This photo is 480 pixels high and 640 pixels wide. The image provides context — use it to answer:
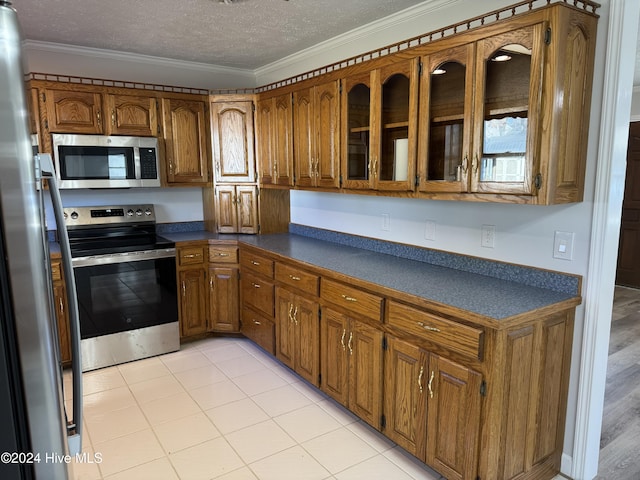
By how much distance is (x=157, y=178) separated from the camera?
12.1ft

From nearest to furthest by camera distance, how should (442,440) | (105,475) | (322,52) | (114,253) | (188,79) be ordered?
(442,440), (105,475), (114,253), (322,52), (188,79)

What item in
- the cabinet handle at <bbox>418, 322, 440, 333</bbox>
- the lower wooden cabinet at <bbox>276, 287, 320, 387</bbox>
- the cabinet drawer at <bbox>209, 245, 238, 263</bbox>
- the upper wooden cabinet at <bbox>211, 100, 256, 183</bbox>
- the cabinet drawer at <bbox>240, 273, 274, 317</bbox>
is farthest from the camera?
the upper wooden cabinet at <bbox>211, 100, 256, 183</bbox>

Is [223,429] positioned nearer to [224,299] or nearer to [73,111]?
[224,299]

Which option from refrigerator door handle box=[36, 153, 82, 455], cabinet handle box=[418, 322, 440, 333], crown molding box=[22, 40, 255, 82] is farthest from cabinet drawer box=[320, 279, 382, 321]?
crown molding box=[22, 40, 255, 82]

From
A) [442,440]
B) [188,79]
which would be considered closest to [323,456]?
[442,440]

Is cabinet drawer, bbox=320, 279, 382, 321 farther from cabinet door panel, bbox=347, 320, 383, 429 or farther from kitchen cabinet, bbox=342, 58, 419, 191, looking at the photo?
kitchen cabinet, bbox=342, 58, 419, 191

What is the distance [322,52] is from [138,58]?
1647mm

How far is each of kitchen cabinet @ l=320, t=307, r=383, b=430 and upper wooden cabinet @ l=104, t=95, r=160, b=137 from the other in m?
2.25

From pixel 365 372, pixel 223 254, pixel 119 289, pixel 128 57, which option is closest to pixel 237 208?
pixel 223 254

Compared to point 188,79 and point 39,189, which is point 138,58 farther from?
point 39,189

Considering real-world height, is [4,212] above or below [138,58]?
below

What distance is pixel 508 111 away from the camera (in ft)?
6.29

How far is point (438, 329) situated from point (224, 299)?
7.66 ft

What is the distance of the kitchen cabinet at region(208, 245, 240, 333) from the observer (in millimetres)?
3748
